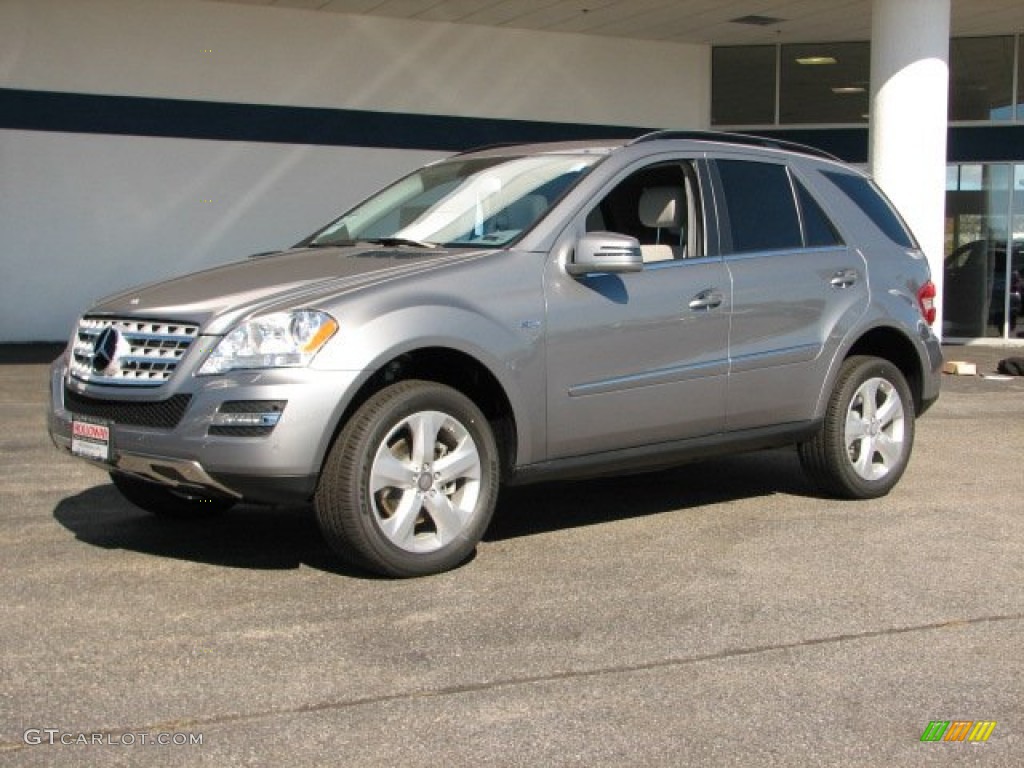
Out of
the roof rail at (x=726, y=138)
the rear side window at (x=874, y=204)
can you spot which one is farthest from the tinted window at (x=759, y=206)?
the rear side window at (x=874, y=204)

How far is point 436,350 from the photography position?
17.2ft

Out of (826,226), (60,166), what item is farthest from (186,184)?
(826,226)

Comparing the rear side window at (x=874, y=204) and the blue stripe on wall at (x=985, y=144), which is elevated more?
the blue stripe on wall at (x=985, y=144)

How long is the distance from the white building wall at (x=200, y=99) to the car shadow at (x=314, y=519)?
389 inches

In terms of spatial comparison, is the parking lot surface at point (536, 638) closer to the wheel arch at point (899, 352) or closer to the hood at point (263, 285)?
the wheel arch at point (899, 352)

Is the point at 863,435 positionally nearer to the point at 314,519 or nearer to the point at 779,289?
the point at 779,289

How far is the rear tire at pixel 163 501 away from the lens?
6035 mm

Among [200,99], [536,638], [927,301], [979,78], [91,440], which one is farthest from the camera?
[979,78]

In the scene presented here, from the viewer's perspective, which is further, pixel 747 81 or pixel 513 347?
pixel 747 81

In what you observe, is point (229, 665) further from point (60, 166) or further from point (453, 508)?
point (60, 166)

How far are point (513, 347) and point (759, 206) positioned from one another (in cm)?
186

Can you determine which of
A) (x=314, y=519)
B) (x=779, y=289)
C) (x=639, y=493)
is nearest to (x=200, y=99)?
(x=639, y=493)

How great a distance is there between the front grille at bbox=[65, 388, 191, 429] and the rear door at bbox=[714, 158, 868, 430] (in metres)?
2.58

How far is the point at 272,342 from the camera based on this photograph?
490 cm
